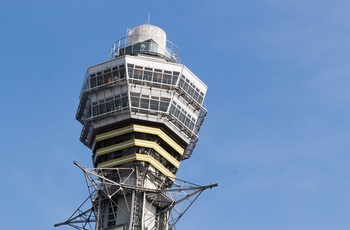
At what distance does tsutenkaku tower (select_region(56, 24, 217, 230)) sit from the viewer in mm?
145500

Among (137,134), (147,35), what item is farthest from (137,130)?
(147,35)

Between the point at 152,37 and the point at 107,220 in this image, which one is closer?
the point at 107,220

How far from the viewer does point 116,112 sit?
150 metres

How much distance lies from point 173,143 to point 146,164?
7553mm

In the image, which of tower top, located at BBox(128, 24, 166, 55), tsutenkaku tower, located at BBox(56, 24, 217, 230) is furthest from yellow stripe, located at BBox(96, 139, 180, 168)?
tower top, located at BBox(128, 24, 166, 55)

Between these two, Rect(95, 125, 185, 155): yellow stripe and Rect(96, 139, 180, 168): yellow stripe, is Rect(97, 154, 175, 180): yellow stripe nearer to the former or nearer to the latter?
Rect(96, 139, 180, 168): yellow stripe

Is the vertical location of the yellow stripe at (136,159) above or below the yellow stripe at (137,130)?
below

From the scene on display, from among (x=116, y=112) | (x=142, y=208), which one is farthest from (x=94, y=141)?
(x=142, y=208)

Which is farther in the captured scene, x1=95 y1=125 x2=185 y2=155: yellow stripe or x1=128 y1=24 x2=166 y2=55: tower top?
x1=128 y1=24 x2=166 y2=55: tower top

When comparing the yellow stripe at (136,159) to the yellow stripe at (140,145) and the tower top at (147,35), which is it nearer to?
the yellow stripe at (140,145)

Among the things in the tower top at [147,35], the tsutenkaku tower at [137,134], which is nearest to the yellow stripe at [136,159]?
the tsutenkaku tower at [137,134]

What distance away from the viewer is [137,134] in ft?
488

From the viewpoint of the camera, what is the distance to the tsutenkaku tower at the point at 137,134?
14550 centimetres

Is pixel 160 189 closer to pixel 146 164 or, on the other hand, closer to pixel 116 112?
pixel 146 164
